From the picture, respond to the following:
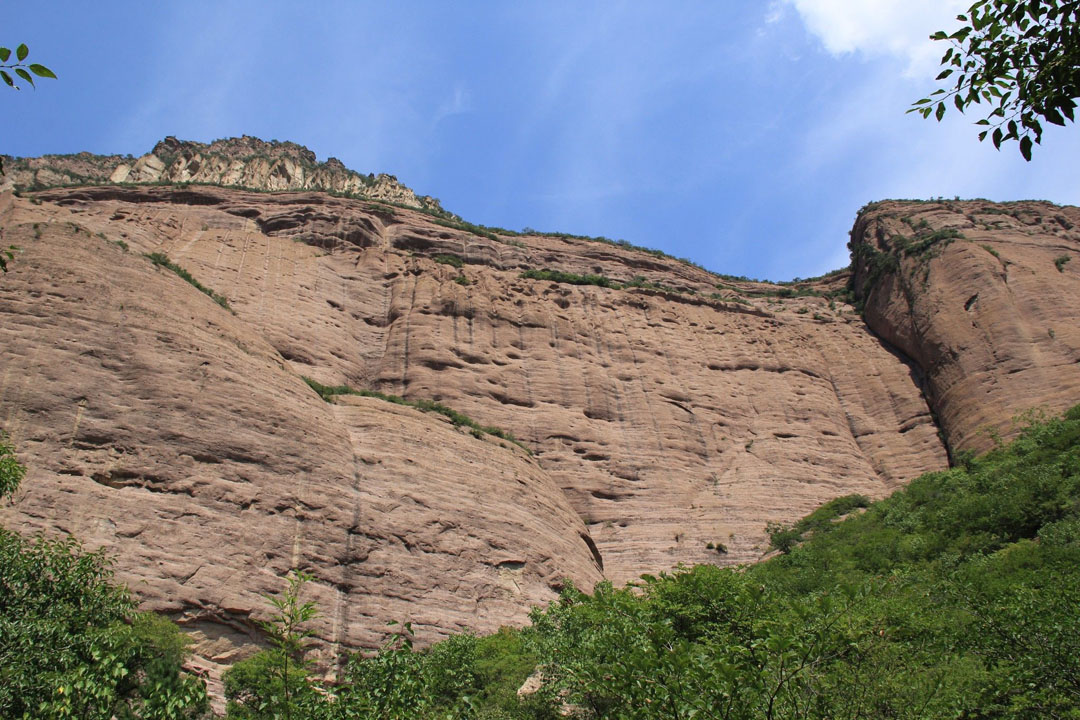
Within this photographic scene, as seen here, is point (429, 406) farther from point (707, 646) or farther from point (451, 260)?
point (707, 646)

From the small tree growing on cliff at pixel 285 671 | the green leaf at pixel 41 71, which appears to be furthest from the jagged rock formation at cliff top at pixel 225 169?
the green leaf at pixel 41 71

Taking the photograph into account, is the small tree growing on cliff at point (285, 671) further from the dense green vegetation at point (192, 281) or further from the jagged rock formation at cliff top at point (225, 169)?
the jagged rock formation at cliff top at point (225, 169)

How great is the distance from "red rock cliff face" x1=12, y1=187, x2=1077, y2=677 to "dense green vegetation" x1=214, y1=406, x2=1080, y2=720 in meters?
2.80

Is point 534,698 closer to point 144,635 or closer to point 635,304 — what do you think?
point 144,635

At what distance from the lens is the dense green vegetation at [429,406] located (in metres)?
27.4

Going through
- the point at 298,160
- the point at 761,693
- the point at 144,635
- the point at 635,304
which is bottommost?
the point at 761,693

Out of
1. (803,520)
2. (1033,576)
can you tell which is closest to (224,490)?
(1033,576)

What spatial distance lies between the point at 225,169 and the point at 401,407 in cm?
4107

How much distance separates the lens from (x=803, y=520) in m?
30.8

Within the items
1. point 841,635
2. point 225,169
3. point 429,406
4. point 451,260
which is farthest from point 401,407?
point 225,169

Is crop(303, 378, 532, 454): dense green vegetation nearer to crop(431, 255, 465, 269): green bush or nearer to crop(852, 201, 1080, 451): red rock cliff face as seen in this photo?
crop(431, 255, 465, 269): green bush

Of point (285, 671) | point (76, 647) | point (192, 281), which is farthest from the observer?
point (192, 281)

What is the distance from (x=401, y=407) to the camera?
26672mm

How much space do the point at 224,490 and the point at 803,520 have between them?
21010 mm
